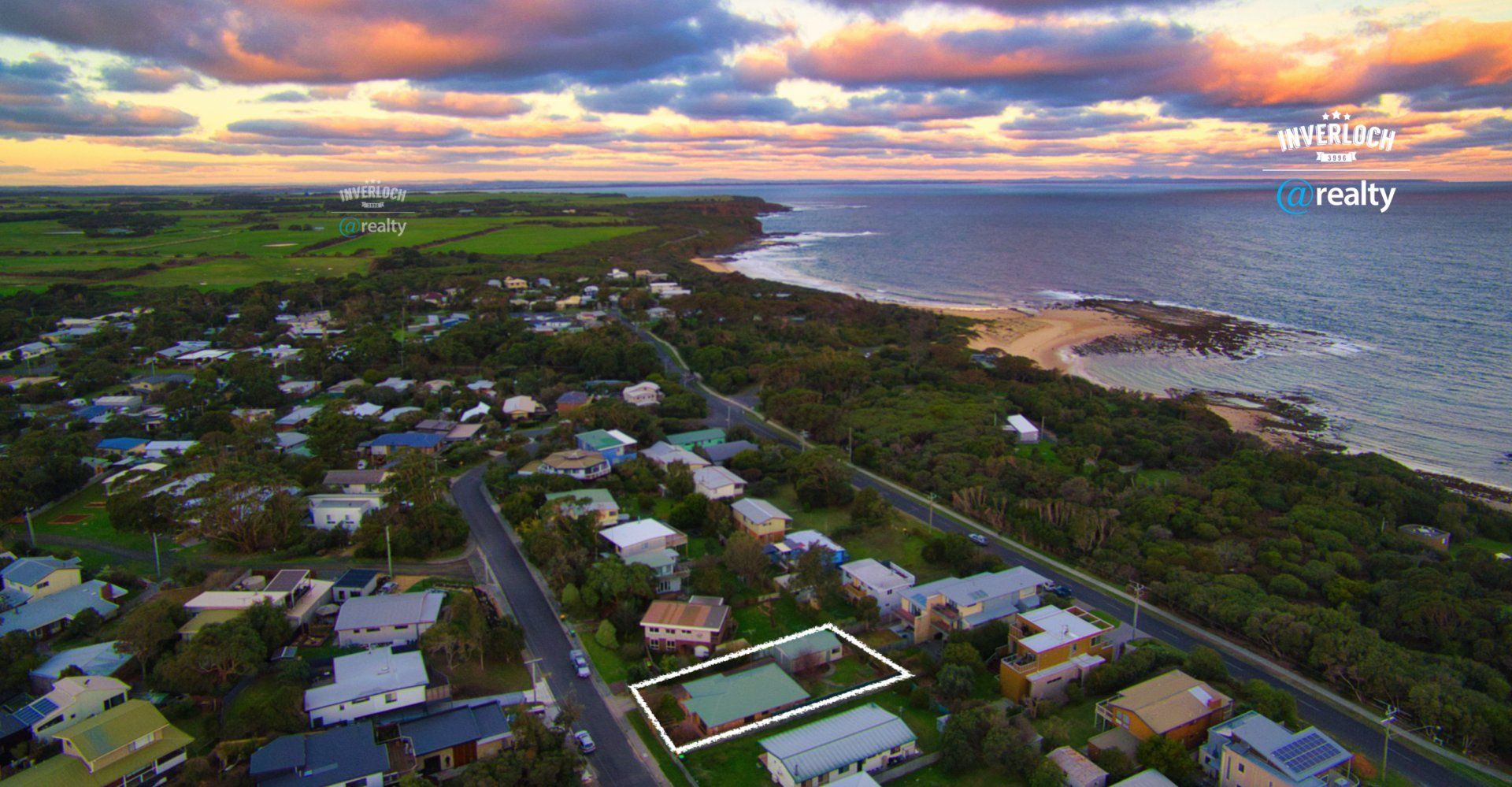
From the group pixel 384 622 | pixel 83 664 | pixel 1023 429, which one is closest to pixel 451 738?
pixel 384 622

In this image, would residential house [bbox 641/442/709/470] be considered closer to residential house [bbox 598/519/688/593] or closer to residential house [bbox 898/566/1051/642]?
residential house [bbox 598/519/688/593]

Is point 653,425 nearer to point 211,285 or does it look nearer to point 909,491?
point 909,491

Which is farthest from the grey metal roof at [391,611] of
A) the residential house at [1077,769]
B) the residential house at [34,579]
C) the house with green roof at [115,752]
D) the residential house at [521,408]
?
the residential house at [521,408]

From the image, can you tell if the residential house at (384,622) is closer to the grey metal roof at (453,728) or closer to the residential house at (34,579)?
the grey metal roof at (453,728)

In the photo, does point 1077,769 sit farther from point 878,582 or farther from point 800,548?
point 800,548

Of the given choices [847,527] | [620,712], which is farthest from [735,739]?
[847,527]
